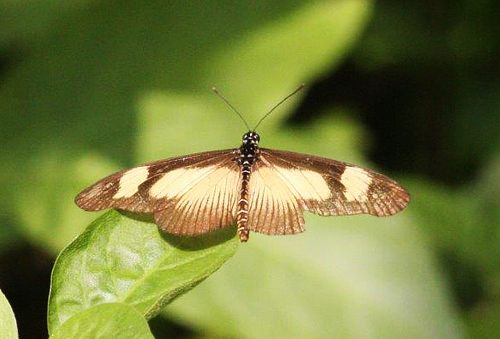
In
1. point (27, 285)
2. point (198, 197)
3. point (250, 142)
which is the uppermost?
point (250, 142)

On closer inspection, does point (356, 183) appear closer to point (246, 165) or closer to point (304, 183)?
point (304, 183)

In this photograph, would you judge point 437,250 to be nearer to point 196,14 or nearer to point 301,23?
point 301,23

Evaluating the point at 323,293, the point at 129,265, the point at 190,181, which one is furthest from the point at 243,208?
the point at 323,293

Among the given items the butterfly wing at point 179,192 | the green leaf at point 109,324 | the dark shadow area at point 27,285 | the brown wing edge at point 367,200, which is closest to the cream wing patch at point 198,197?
the butterfly wing at point 179,192

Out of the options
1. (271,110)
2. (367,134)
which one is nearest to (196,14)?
(271,110)

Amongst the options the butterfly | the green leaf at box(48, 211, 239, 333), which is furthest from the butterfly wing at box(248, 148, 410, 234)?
the green leaf at box(48, 211, 239, 333)

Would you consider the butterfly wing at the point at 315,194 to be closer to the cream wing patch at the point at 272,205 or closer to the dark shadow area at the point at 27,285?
the cream wing patch at the point at 272,205
